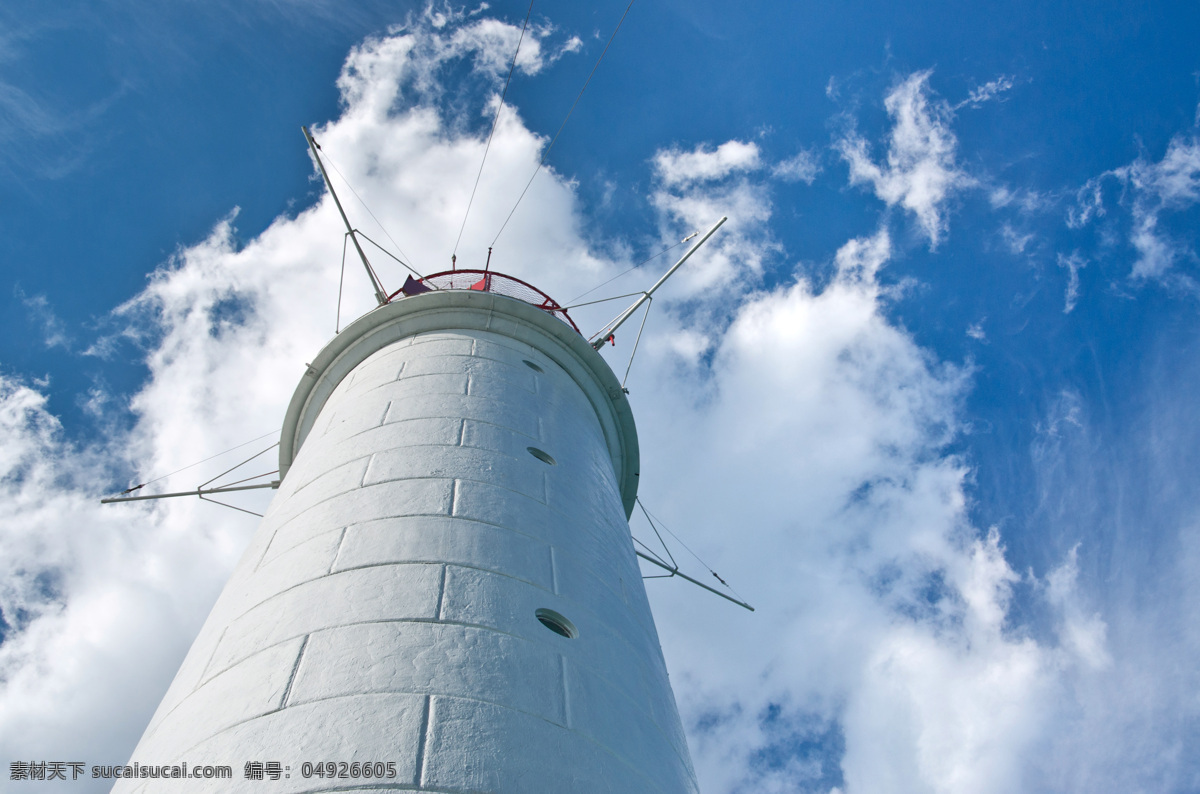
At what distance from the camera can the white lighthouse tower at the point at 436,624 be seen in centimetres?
393

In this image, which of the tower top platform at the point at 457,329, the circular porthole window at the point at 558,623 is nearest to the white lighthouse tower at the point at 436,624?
the circular porthole window at the point at 558,623

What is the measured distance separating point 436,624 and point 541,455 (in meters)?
2.94

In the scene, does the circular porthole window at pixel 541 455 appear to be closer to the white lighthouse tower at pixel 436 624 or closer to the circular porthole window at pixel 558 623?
the white lighthouse tower at pixel 436 624

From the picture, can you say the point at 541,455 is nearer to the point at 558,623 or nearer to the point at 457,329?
the point at 558,623

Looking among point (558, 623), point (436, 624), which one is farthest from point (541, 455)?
point (436, 624)

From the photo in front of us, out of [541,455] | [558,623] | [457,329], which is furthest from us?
[457,329]

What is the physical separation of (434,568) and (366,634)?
29.2 inches

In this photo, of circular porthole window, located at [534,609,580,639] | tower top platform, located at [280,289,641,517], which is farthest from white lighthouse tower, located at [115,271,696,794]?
tower top platform, located at [280,289,641,517]

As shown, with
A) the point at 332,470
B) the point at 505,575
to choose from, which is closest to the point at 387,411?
the point at 332,470

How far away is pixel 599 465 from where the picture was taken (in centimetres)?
866

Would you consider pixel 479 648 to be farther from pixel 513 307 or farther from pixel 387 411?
pixel 513 307

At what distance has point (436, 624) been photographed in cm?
472

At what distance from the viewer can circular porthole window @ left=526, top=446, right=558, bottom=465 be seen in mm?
7434

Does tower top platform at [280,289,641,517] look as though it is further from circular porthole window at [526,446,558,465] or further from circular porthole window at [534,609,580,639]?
circular porthole window at [534,609,580,639]
